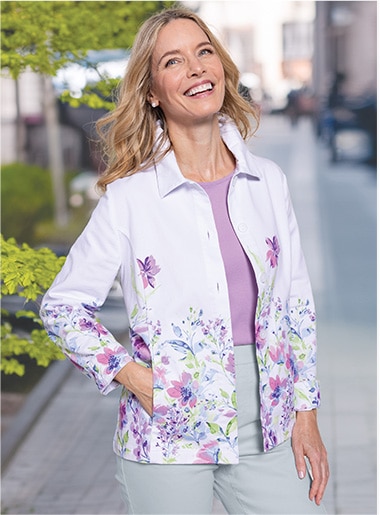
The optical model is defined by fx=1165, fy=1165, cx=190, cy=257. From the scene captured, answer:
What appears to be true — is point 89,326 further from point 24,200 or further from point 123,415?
point 24,200

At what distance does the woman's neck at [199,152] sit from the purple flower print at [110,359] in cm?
48

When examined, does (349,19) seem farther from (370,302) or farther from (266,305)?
(266,305)

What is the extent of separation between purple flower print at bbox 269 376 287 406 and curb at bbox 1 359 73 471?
3431mm

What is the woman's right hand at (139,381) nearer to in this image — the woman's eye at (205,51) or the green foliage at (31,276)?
the woman's eye at (205,51)

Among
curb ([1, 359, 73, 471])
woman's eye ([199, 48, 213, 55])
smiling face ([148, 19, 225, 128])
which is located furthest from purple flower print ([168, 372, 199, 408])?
curb ([1, 359, 73, 471])

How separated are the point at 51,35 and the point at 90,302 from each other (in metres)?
2.27

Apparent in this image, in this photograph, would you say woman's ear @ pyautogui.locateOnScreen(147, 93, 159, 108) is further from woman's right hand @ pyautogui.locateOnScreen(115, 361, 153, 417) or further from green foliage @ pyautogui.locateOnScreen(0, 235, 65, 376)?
green foliage @ pyautogui.locateOnScreen(0, 235, 65, 376)

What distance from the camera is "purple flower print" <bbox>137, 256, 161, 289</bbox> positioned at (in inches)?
107

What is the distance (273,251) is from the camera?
9.29 ft

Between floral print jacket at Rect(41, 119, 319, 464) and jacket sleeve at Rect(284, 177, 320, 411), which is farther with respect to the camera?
jacket sleeve at Rect(284, 177, 320, 411)

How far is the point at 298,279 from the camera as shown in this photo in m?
2.94

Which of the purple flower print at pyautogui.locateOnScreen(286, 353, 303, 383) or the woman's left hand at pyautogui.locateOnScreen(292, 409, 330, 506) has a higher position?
the purple flower print at pyautogui.locateOnScreen(286, 353, 303, 383)

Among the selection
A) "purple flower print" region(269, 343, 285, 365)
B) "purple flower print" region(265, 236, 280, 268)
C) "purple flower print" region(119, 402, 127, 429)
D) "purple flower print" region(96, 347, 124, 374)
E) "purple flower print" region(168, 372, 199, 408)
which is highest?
"purple flower print" region(265, 236, 280, 268)

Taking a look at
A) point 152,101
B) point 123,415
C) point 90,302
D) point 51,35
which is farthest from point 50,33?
point 123,415
